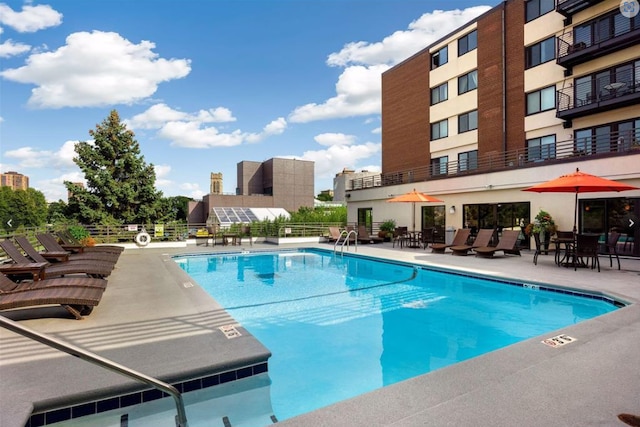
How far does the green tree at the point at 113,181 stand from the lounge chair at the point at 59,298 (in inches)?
677

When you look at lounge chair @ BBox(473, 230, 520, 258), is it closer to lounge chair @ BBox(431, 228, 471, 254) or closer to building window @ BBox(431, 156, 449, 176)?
lounge chair @ BBox(431, 228, 471, 254)

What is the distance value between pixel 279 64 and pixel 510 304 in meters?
19.0

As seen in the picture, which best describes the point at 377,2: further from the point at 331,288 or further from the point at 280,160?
the point at 280,160

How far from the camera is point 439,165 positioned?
2222cm

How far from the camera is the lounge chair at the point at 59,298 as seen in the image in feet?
15.5

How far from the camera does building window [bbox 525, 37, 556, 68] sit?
16.7 m

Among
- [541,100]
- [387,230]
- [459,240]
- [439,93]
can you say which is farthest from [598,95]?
[387,230]

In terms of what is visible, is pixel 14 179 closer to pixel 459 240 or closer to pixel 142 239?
pixel 142 239

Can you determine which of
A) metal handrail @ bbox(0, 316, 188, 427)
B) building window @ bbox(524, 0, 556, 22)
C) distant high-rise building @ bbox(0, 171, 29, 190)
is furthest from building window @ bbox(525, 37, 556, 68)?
distant high-rise building @ bbox(0, 171, 29, 190)

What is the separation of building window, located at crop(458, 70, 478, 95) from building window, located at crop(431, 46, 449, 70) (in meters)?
1.87

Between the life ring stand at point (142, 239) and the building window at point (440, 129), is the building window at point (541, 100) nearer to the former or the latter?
the building window at point (440, 129)

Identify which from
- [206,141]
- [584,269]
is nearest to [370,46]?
[584,269]

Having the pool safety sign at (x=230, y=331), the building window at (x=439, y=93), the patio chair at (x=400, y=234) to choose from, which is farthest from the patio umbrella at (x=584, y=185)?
the building window at (x=439, y=93)

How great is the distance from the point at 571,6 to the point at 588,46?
1.90 metres
